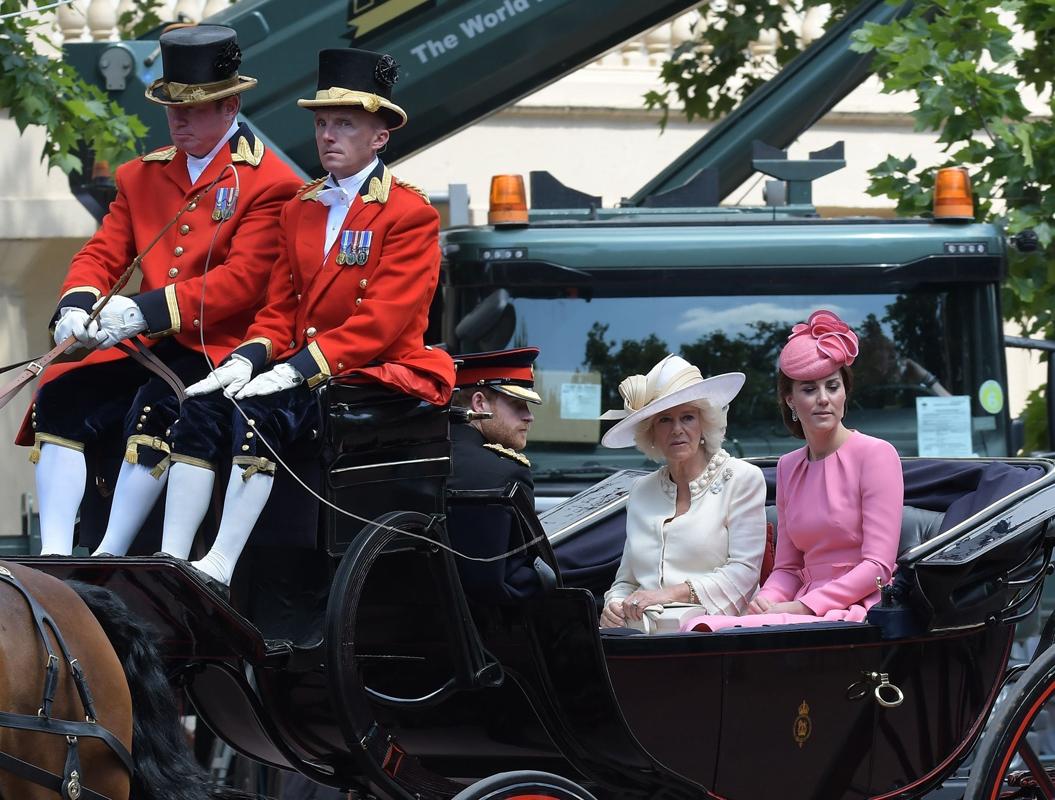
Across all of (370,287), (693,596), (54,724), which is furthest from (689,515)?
(54,724)

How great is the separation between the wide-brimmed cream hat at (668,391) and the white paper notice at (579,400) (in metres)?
1.65

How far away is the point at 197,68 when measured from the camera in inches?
186

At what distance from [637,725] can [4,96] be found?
4858mm

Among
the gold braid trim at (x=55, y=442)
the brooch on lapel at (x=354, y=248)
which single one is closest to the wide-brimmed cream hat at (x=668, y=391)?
the brooch on lapel at (x=354, y=248)

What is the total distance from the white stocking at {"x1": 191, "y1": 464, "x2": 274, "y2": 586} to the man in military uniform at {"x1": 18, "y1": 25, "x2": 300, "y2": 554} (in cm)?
22

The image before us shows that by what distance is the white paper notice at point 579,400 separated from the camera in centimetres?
723

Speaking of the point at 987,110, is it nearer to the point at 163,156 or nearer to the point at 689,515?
the point at 689,515

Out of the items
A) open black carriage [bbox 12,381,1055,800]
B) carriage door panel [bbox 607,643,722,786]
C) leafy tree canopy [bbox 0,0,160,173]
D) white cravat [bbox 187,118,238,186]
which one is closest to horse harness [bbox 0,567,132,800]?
open black carriage [bbox 12,381,1055,800]

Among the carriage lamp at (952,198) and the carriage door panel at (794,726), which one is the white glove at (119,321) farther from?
the carriage lamp at (952,198)

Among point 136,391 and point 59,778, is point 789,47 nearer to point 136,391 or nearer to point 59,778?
point 136,391

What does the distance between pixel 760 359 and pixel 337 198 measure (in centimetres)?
288

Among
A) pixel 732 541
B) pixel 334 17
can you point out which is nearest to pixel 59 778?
pixel 732 541

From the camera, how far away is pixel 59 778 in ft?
12.8

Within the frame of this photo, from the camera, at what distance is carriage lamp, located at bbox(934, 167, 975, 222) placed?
7398 mm
